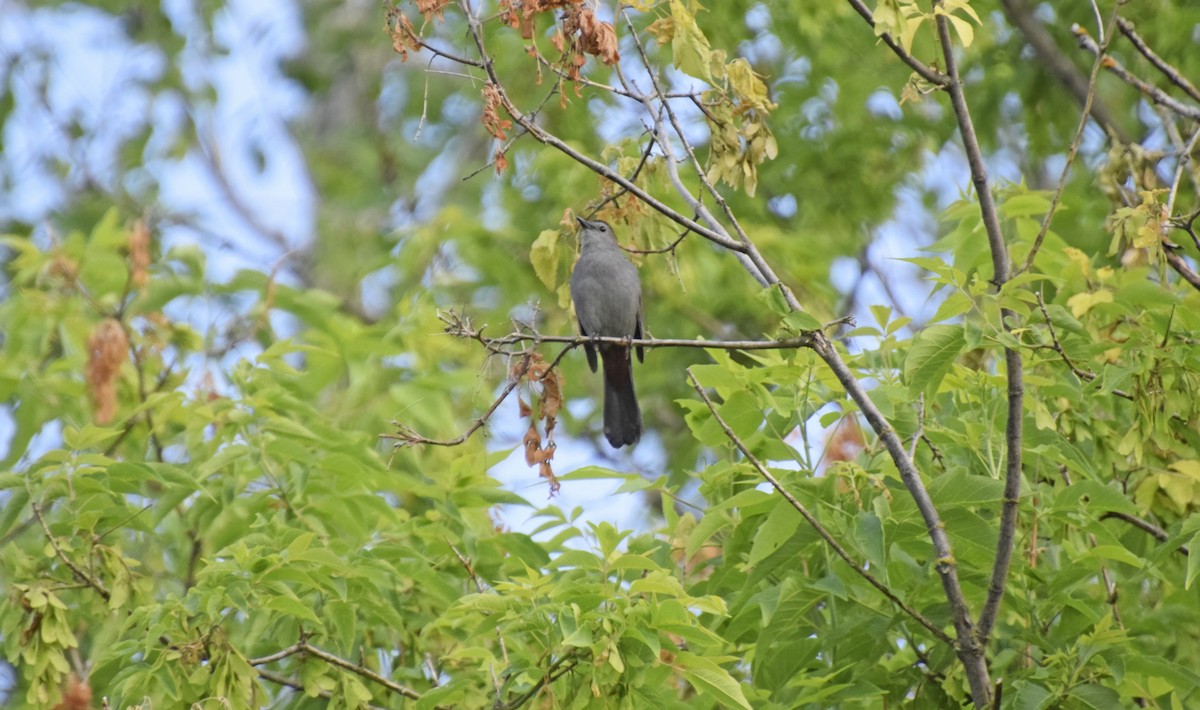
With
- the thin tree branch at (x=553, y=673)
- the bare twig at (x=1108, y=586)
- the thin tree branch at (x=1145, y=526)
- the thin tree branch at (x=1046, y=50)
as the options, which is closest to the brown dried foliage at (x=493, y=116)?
the thin tree branch at (x=553, y=673)

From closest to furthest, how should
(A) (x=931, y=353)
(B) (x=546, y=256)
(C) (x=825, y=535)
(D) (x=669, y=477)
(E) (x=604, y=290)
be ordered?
1. (A) (x=931, y=353)
2. (C) (x=825, y=535)
3. (B) (x=546, y=256)
4. (D) (x=669, y=477)
5. (E) (x=604, y=290)

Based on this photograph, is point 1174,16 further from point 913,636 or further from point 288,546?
point 288,546

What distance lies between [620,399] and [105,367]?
7.09ft

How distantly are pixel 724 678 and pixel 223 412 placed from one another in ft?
7.47

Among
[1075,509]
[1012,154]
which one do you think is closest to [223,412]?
[1075,509]

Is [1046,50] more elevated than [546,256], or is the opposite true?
[1046,50]

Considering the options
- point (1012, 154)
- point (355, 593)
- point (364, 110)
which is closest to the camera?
point (355, 593)

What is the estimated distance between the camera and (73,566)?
408 cm

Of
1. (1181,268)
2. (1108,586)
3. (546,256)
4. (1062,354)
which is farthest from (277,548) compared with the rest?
(1181,268)

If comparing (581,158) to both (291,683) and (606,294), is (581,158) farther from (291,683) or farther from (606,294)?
(606,294)

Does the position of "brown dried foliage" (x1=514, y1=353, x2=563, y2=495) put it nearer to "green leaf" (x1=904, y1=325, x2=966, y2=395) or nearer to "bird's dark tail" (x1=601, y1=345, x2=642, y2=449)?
"green leaf" (x1=904, y1=325, x2=966, y2=395)

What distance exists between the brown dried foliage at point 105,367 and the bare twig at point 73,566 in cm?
132

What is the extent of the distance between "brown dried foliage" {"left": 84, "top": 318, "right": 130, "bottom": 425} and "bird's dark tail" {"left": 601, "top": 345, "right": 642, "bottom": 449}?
204cm

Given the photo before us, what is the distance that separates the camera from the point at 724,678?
3367mm
